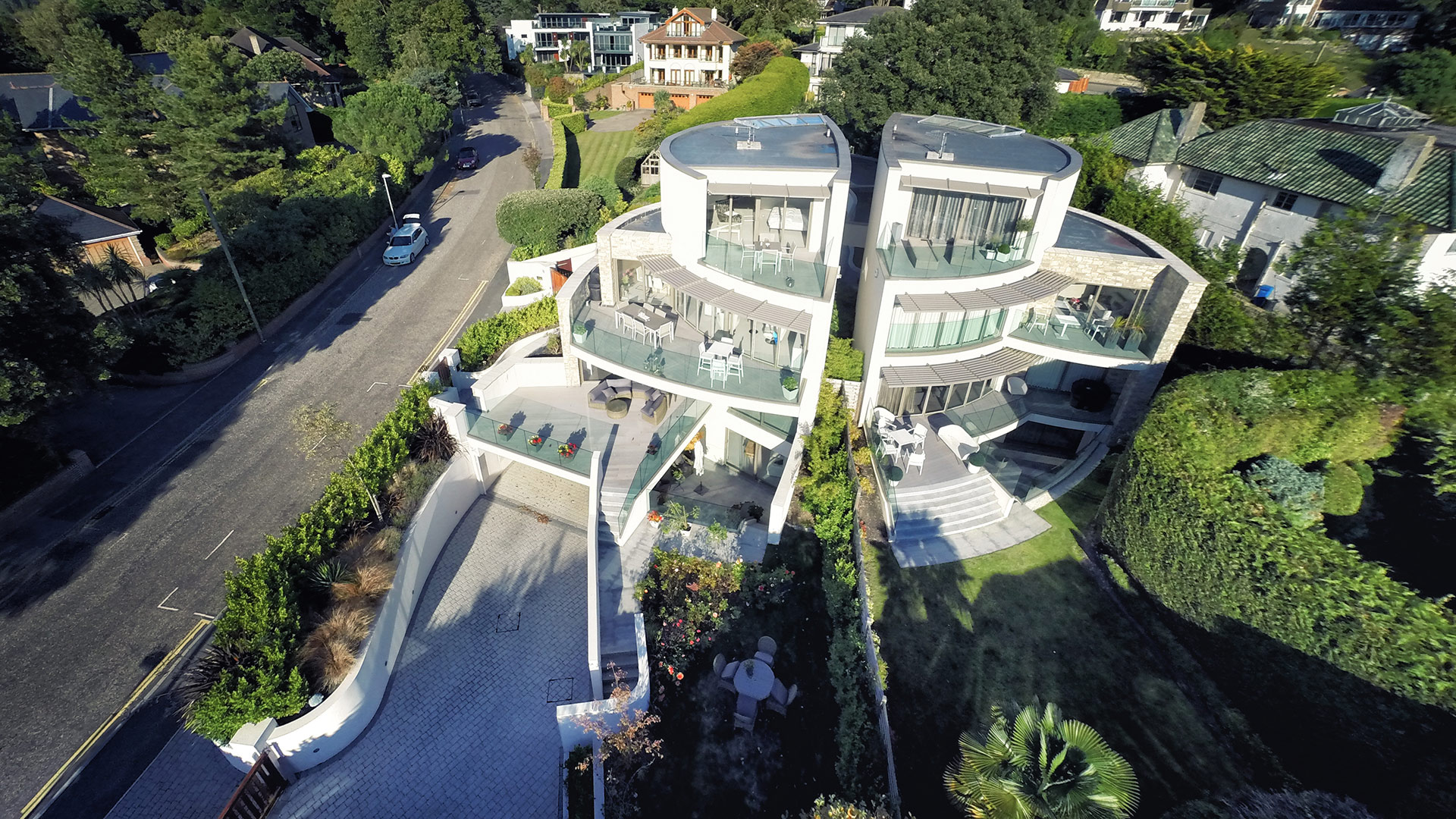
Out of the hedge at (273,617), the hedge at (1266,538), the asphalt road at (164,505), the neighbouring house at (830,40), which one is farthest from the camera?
the neighbouring house at (830,40)

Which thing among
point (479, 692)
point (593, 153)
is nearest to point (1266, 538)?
point (479, 692)

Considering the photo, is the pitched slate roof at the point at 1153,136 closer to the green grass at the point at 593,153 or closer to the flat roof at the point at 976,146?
the flat roof at the point at 976,146

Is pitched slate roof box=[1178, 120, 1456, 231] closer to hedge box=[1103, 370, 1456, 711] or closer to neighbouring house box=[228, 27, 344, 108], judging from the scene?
hedge box=[1103, 370, 1456, 711]

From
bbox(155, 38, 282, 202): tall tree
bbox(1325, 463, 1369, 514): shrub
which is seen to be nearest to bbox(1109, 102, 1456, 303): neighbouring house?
bbox(1325, 463, 1369, 514): shrub

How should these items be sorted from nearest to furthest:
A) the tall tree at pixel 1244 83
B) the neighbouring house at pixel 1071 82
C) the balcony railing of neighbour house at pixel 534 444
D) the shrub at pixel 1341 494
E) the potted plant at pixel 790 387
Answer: the shrub at pixel 1341 494
the potted plant at pixel 790 387
the balcony railing of neighbour house at pixel 534 444
the tall tree at pixel 1244 83
the neighbouring house at pixel 1071 82

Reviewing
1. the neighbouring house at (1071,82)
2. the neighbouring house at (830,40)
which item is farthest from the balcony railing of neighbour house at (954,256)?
the neighbouring house at (830,40)

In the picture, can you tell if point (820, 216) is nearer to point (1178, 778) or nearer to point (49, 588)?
point (1178, 778)
